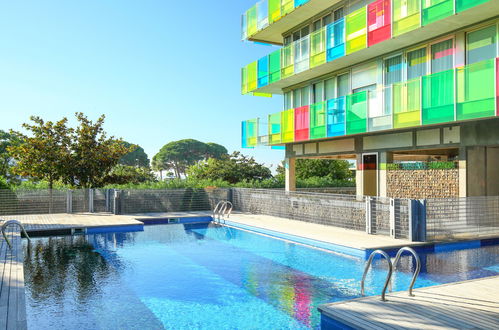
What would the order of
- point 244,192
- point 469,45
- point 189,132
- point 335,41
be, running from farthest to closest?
point 189,132 → point 244,192 → point 335,41 → point 469,45

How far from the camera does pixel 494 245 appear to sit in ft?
38.1

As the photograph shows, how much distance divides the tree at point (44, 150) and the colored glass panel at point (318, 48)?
12.2 meters

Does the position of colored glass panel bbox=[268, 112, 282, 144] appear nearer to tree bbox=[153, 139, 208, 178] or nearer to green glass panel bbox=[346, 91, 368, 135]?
green glass panel bbox=[346, 91, 368, 135]

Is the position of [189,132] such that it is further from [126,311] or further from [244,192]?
[126,311]

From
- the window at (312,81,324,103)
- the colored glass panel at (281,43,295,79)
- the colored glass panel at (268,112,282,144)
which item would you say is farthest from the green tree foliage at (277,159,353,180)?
the colored glass panel at (281,43,295,79)

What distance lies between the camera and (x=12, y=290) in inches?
262

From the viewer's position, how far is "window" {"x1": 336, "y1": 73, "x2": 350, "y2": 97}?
17.4 m

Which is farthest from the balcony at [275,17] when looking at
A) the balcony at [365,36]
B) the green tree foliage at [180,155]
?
the green tree foliage at [180,155]

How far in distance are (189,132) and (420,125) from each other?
265 feet

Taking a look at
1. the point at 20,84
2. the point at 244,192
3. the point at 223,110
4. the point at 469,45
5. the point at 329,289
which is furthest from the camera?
the point at 223,110

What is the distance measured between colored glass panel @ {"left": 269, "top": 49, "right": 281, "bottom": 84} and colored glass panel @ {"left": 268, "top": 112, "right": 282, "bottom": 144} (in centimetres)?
166

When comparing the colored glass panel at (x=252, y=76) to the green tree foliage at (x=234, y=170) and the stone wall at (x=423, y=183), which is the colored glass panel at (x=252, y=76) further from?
the green tree foliage at (x=234, y=170)

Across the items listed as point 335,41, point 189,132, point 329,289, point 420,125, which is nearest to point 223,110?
point 189,132

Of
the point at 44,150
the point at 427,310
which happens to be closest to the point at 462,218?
the point at 427,310
